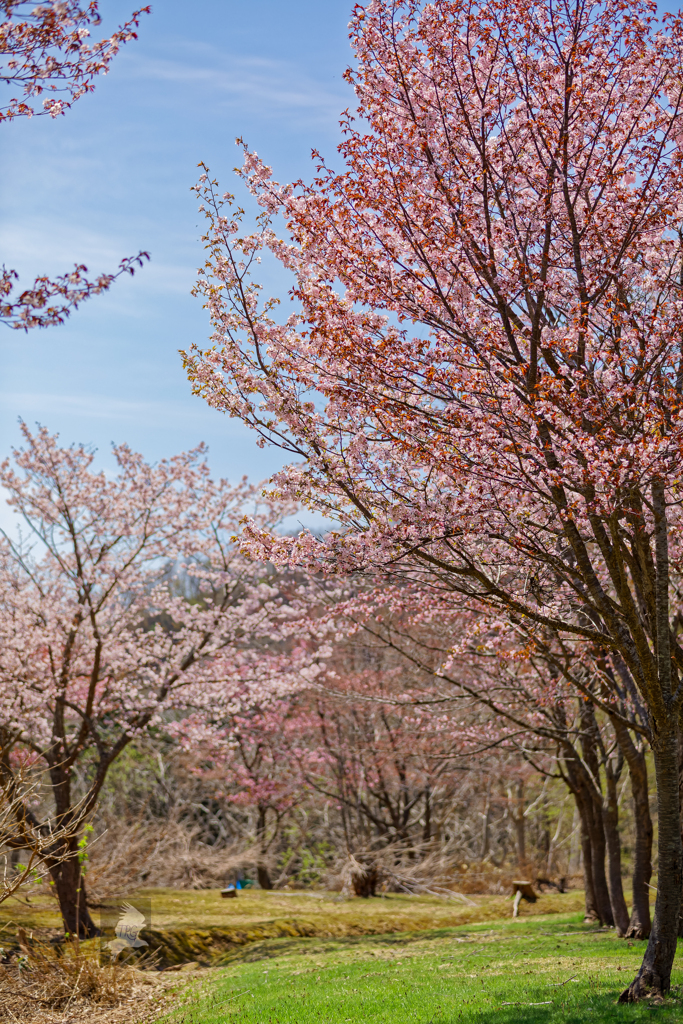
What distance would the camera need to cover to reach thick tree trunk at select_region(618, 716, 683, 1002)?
245 inches

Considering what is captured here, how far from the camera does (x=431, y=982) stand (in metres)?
7.89

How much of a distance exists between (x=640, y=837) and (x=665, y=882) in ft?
15.1

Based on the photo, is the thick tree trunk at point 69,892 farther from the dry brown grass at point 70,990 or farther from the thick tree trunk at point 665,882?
the thick tree trunk at point 665,882

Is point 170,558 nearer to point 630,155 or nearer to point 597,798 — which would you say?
point 597,798

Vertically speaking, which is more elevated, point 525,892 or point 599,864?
point 599,864

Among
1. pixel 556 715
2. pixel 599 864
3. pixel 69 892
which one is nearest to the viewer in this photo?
pixel 69 892

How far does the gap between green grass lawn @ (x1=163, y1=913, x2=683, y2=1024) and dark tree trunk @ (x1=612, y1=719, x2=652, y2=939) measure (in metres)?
0.38

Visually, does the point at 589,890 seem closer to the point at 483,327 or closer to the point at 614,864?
the point at 614,864

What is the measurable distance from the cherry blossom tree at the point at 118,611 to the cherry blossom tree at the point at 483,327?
594 cm

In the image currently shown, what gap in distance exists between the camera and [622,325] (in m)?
7.52

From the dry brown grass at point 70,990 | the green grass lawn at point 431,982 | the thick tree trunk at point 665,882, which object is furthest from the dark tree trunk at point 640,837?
the dry brown grass at point 70,990

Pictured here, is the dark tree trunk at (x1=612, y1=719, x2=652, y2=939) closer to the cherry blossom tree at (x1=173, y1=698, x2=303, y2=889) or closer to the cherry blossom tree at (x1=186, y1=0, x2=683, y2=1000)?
the cherry blossom tree at (x1=186, y1=0, x2=683, y2=1000)

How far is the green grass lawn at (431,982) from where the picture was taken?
640cm

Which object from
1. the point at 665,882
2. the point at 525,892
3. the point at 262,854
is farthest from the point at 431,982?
the point at 262,854
